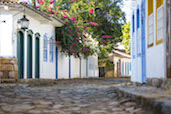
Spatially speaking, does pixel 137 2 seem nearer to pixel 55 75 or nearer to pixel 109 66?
pixel 55 75

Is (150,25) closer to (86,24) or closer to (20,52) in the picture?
(20,52)

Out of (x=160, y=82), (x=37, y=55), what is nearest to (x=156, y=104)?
(x=160, y=82)

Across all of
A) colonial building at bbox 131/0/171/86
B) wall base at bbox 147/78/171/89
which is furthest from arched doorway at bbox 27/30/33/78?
wall base at bbox 147/78/171/89

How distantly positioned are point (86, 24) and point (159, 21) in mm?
18792

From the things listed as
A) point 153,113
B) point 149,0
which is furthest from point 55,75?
point 153,113

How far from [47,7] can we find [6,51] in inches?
277

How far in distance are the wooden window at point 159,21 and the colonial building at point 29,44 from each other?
29.3 feet

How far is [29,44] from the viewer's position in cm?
1764

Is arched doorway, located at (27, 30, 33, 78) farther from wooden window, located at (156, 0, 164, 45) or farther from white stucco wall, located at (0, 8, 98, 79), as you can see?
wooden window, located at (156, 0, 164, 45)

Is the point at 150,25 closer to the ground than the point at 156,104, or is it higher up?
higher up

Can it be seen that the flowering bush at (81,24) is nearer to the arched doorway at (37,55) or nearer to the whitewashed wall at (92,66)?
the whitewashed wall at (92,66)

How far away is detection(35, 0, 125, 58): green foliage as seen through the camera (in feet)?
71.7

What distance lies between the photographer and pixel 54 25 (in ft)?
71.8

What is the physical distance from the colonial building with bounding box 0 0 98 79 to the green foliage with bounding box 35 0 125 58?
85 cm
